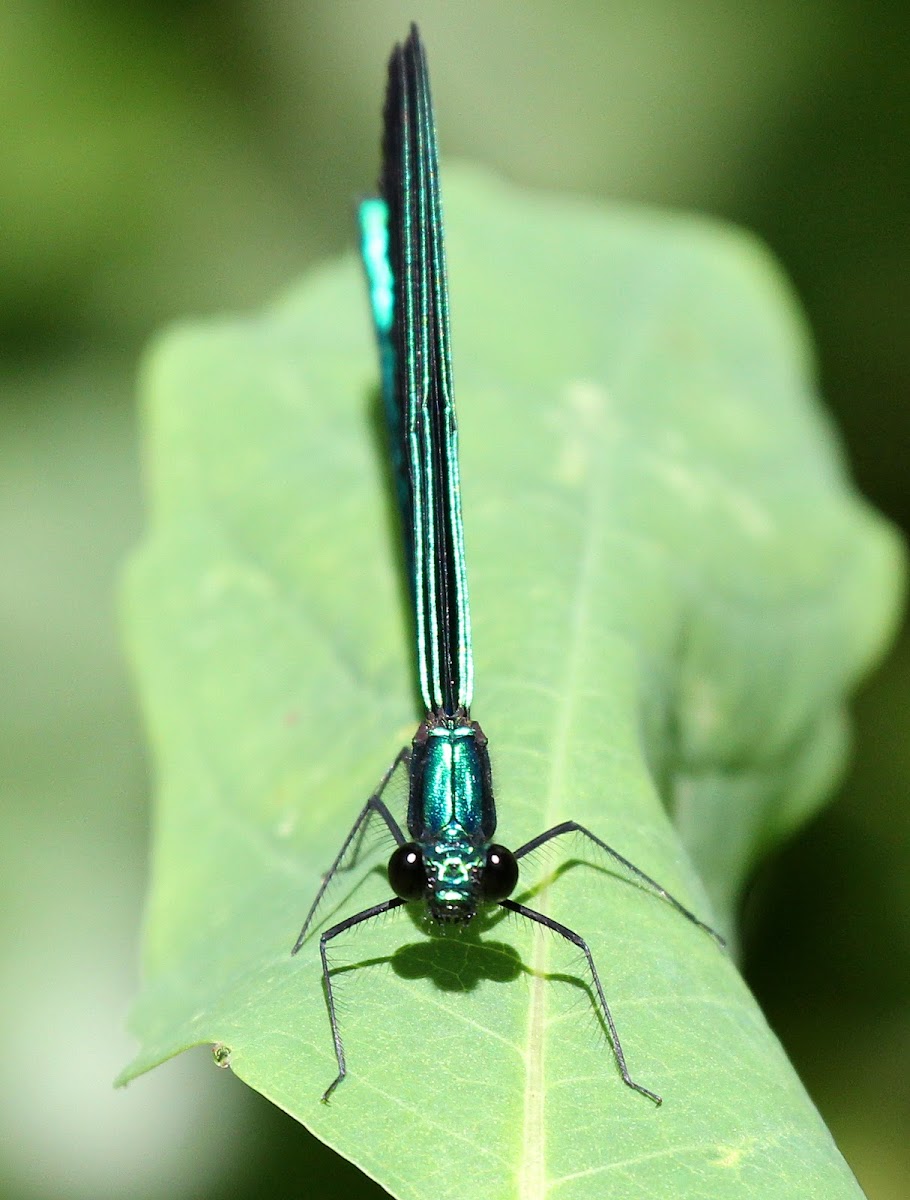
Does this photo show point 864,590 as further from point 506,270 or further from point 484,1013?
point 484,1013

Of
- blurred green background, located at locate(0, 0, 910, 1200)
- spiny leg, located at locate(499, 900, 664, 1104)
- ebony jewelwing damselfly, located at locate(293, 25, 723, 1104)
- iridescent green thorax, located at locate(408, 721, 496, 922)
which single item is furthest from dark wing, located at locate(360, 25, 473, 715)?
blurred green background, located at locate(0, 0, 910, 1200)

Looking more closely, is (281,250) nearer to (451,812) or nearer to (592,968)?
(451,812)

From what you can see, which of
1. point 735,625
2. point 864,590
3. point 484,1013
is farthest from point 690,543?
point 484,1013

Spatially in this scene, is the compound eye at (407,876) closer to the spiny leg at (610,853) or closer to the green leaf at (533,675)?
the green leaf at (533,675)

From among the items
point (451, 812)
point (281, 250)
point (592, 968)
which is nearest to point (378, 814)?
point (451, 812)

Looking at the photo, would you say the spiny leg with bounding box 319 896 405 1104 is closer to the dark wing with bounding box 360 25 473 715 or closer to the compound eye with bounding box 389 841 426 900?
the compound eye with bounding box 389 841 426 900

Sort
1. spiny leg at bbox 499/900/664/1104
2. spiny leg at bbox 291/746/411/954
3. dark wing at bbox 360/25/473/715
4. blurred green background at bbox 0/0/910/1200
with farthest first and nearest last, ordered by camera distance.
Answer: blurred green background at bbox 0/0/910/1200
dark wing at bbox 360/25/473/715
spiny leg at bbox 291/746/411/954
spiny leg at bbox 499/900/664/1104

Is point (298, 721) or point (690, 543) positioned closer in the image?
point (298, 721)

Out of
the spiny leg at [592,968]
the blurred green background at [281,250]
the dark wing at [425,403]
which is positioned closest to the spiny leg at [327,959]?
the spiny leg at [592,968]
